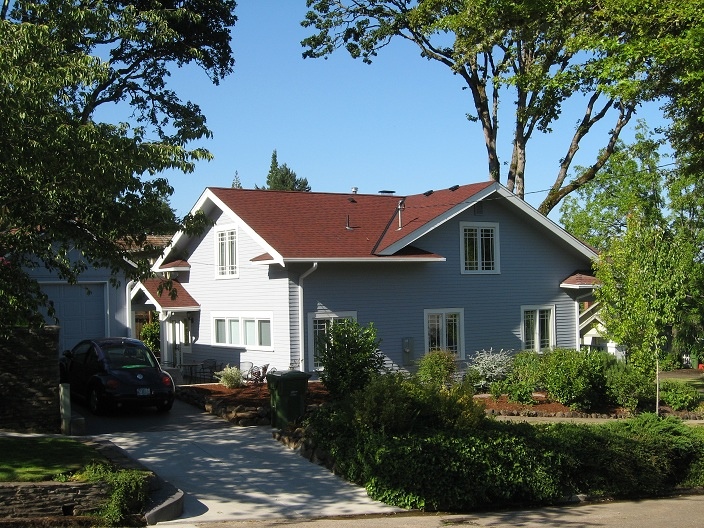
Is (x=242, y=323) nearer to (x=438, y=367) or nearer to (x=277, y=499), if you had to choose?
(x=438, y=367)

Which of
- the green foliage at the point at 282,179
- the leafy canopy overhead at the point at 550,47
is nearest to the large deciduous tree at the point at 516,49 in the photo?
the leafy canopy overhead at the point at 550,47

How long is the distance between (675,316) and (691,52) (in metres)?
6.24

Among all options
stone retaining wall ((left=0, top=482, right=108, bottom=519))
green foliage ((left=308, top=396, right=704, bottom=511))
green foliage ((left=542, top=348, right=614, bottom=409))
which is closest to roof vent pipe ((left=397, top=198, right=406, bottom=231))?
green foliage ((left=542, top=348, right=614, bottom=409))

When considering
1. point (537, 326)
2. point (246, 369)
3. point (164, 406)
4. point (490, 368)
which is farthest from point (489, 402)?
point (164, 406)

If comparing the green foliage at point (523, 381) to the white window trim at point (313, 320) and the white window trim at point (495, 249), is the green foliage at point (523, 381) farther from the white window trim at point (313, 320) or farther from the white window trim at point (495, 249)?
the white window trim at point (313, 320)

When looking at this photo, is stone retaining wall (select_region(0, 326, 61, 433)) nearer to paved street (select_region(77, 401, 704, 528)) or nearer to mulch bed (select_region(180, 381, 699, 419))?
paved street (select_region(77, 401, 704, 528))

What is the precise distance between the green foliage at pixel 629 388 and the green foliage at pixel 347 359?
20.5 ft

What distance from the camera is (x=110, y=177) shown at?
39.0 ft

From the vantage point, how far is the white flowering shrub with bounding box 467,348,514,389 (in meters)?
23.8

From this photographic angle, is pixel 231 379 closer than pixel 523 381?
Yes

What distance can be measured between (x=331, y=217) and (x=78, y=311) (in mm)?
8101

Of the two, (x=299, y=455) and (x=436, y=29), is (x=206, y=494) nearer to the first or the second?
(x=299, y=455)

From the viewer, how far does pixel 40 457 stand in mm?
11836

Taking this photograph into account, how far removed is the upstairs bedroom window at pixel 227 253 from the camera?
83.4 ft
